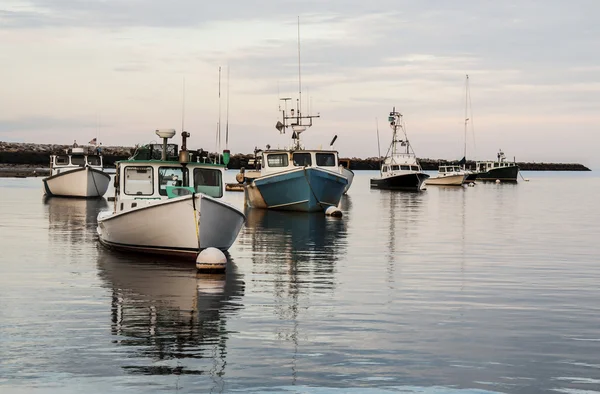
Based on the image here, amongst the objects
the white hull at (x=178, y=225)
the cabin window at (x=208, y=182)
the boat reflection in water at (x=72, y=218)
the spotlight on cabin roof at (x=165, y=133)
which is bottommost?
the boat reflection in water at (x=72, y=218)

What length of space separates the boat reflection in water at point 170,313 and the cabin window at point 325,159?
23.3m

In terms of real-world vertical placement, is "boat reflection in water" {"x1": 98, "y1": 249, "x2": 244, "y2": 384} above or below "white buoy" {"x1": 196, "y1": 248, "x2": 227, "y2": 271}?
below

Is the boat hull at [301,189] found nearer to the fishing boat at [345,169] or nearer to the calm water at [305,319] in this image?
the fishing boat at [345,169]

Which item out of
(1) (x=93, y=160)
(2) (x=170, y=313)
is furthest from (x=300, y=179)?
(2) (x=170, y=313)

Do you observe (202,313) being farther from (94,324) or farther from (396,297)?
(396,297)

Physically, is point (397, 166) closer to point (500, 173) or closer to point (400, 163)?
point (400, 163)

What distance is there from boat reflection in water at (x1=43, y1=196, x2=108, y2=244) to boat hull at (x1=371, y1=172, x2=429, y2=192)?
39.5 m

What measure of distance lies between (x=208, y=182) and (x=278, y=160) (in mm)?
22566

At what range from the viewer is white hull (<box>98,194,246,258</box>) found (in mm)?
21922

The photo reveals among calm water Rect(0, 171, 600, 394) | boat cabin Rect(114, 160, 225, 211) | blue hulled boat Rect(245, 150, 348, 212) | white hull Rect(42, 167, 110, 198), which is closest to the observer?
calm water Rect(0, 171, 600, 394)

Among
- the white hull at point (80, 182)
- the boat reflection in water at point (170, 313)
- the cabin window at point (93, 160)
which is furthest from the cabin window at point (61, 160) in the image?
the boat reflection in water at point (170, 313)

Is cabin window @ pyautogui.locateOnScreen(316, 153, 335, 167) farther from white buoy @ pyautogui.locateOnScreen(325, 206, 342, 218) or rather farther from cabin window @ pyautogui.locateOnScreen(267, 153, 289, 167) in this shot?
white buoy @ pyautogui.locateOnScreen(325, 206, 342, 218)

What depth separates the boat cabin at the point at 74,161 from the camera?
59000 mm

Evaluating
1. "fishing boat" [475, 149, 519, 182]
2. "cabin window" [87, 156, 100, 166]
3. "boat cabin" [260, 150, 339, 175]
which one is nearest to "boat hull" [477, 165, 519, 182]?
"fishing boat" [475, 149, 519, 182]
